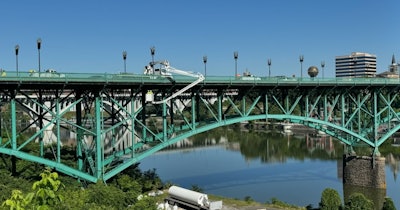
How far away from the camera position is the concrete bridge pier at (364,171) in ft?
168

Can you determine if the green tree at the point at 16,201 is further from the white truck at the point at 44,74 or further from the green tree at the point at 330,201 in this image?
the green tree at the point at 330,201

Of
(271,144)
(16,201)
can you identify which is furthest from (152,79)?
(271,144)

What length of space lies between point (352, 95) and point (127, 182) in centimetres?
3038

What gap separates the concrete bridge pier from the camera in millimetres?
51250

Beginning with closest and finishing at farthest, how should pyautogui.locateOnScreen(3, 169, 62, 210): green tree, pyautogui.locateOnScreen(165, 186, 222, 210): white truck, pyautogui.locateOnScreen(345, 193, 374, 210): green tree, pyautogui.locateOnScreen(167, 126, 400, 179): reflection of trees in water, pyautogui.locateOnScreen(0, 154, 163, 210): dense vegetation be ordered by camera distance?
1. pyautogui.locateOnScreen(3, 169, 62, 210): green tree
2. pyautogui.locateOnScreen(0, 154, 163, 210): dense vegetation
3. pyautogui.locateOnScreen(165, 186, 222, 210): white truck
4. pyautogui.locateOnScreen(345, 193, 374, 210): green tree
5. pyautogui.locateOnScreen(167, 126, 400, 179): reflection of trees in water

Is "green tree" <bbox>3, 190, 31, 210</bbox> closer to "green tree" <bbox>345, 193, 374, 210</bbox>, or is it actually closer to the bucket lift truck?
the bucket lift truck

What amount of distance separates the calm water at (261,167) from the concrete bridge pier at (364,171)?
1443mm

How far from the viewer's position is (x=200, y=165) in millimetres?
72250

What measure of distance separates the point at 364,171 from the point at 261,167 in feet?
60.0

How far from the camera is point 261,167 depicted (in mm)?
68188

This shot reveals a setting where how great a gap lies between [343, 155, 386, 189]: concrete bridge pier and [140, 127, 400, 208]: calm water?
4.74 ft

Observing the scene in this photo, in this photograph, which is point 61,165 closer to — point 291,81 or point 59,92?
point 59,92

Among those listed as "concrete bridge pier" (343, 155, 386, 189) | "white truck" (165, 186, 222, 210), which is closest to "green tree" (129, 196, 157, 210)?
"white truck" (165, 186, 222, 210)

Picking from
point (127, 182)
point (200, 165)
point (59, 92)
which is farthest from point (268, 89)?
point (200, 165)
